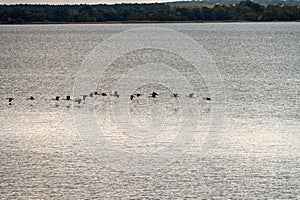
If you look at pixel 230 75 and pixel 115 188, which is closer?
pixel 115 188

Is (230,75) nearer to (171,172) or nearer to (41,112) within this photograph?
(41,112)

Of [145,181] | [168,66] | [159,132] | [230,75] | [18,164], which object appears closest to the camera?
[145,181]

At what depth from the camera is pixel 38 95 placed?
155 ft

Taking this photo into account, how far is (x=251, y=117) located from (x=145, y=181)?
13.4m

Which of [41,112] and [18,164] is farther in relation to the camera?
[41,112]

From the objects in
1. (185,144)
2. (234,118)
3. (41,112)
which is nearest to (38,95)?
(41,112)

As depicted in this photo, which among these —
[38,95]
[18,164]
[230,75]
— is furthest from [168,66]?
[18,164]

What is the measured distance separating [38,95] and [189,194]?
82.5 ft

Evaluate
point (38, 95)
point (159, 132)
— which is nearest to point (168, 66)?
point (38, 95)

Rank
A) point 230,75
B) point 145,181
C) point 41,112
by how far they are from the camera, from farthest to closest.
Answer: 1. point 230,75
2. point 41,112
3. point 145,181

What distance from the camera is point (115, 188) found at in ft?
79.9

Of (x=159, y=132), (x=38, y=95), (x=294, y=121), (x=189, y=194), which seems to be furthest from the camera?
(x=38, y=95)

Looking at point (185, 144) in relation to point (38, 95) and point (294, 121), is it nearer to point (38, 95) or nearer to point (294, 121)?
point (294, 121)

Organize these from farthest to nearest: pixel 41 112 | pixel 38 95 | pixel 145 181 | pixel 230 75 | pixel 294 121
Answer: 1. pixel 230 75
2. pixel 38 95
3. pixel 41 112
4. pixel 294 121
5. pixel 145 181
